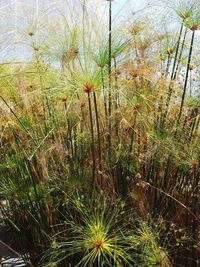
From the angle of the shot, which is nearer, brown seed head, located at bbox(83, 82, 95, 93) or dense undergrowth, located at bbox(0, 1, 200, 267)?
brown seed head, located at bbox(83, 82, 95, 93)

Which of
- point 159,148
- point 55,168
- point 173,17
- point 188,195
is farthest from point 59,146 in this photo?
point 173,17

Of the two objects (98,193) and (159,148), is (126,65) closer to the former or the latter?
(159,148)

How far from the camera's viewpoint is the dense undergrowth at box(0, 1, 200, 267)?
1.82m

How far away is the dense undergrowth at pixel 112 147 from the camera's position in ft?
5.98

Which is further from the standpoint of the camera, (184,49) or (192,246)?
(184,49)

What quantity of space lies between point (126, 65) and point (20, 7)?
828 mm

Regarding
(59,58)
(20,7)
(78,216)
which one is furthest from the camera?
(20,7)

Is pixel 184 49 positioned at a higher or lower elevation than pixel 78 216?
higher

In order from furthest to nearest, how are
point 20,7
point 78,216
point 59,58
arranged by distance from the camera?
1. point 20,7
2. point 59,58
3. point 78,216

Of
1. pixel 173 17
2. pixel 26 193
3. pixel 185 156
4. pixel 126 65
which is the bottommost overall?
pixel 26 193

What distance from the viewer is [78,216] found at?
6.47 feet

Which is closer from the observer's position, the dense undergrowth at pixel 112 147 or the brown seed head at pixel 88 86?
the brown seed head at pixel 88 86

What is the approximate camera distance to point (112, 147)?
203cm

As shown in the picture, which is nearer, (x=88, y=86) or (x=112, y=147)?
(x=88, y=86)
